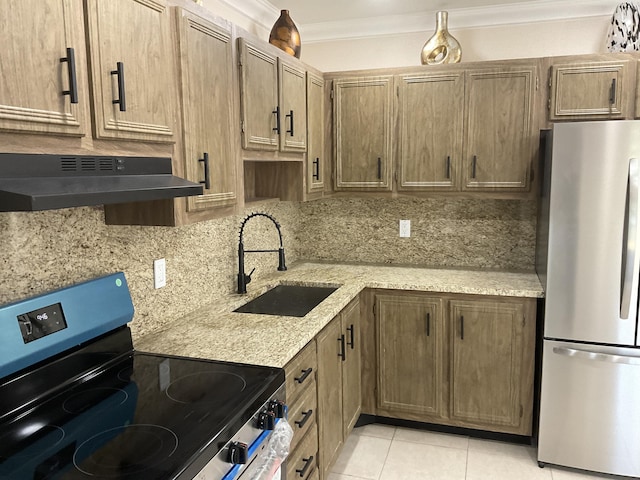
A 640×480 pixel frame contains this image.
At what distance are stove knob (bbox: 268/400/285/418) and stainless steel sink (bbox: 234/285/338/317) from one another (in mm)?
802

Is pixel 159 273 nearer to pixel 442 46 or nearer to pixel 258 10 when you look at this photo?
pixel 258 10

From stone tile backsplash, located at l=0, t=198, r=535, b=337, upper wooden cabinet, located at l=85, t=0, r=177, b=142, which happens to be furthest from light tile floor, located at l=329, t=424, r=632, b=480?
upper wooden cabinet, located at l=85, t=0, r=177, b=142

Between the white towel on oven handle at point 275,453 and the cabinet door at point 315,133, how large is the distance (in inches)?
62.9

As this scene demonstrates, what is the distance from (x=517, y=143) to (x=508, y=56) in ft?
2.15

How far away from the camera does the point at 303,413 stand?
7.05ft

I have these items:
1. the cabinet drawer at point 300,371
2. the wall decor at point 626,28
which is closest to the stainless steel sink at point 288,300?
the cabinet drawer at point 300,371

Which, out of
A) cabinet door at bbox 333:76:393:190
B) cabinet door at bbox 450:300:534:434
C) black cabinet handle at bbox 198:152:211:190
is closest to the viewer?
black cabinet handle at bbox 198:152:211:190

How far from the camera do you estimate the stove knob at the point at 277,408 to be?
5.42 feet

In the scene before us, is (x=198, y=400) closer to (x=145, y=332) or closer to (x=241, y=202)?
(x=145, y=332)

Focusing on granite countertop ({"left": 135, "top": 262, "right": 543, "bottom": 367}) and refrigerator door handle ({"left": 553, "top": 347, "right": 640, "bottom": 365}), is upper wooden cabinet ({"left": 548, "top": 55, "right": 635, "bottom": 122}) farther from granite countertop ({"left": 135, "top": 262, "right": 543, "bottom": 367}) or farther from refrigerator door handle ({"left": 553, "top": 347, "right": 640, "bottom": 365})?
refrigerator door handle ({"left": 553, "top": 347, "right": 640, "bottom": 365})

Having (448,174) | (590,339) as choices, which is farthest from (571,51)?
(590,339)

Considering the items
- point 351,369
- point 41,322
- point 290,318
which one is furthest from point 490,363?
point 41,322

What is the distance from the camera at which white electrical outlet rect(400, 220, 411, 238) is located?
3.59m

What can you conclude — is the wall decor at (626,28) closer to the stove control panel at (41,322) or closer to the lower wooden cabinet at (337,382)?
the lower wooden cabinet at (337,382)
